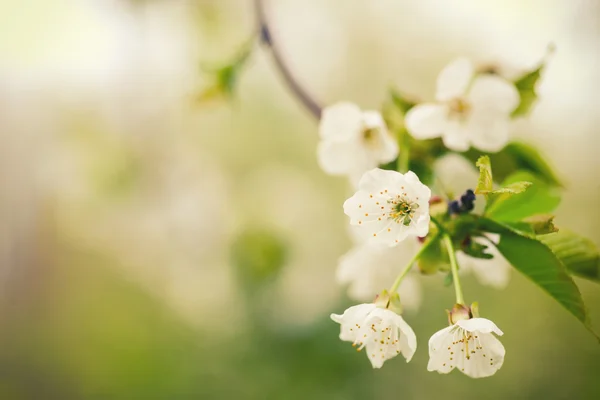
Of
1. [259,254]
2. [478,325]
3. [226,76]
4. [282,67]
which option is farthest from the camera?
[259,254]

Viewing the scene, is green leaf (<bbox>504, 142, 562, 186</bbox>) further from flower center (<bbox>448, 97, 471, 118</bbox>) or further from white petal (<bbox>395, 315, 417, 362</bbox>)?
white petal (<bbox>395, 315, 417, 362</bbox>)

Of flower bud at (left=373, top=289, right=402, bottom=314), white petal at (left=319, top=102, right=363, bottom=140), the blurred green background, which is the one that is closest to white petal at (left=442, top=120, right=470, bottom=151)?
white petal at (left=319, top=102, right=363, bottom=140)

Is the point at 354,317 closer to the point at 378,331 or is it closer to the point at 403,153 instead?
the point at 378,331

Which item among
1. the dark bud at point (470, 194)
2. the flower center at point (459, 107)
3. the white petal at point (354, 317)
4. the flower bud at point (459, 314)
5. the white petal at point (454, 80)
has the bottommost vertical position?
the flower bud at point (459, 314)

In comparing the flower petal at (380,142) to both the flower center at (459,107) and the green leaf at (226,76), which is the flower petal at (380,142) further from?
the green leaf at (226,76)

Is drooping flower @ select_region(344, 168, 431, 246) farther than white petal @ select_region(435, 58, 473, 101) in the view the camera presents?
No

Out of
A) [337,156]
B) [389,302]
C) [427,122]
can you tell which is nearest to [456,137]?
[427,122]

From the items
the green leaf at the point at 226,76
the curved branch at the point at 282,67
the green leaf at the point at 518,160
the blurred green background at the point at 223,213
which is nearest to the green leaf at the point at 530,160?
the green leaf at the point at 518,160
